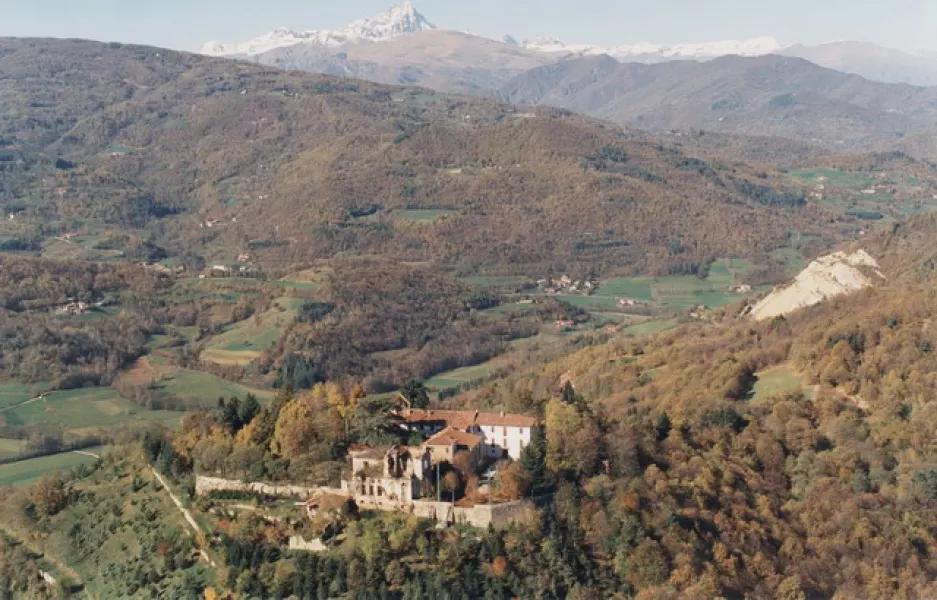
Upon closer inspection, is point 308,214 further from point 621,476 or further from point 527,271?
point 621,476

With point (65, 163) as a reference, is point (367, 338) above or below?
below

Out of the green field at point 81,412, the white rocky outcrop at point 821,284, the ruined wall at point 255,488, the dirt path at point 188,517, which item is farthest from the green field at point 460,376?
the ruined wall at point 255,488

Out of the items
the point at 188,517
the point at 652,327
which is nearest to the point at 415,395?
the point at 188,517

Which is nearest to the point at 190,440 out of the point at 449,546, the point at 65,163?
the point at 449,546

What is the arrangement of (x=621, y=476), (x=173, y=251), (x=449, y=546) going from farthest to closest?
1. (x=173, y=251)
2. (x=621, y=476)
3. (x=449, y=546)

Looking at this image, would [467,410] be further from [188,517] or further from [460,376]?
[460,376]

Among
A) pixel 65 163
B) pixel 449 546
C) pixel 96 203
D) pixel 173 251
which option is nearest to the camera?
pixel 449 546
